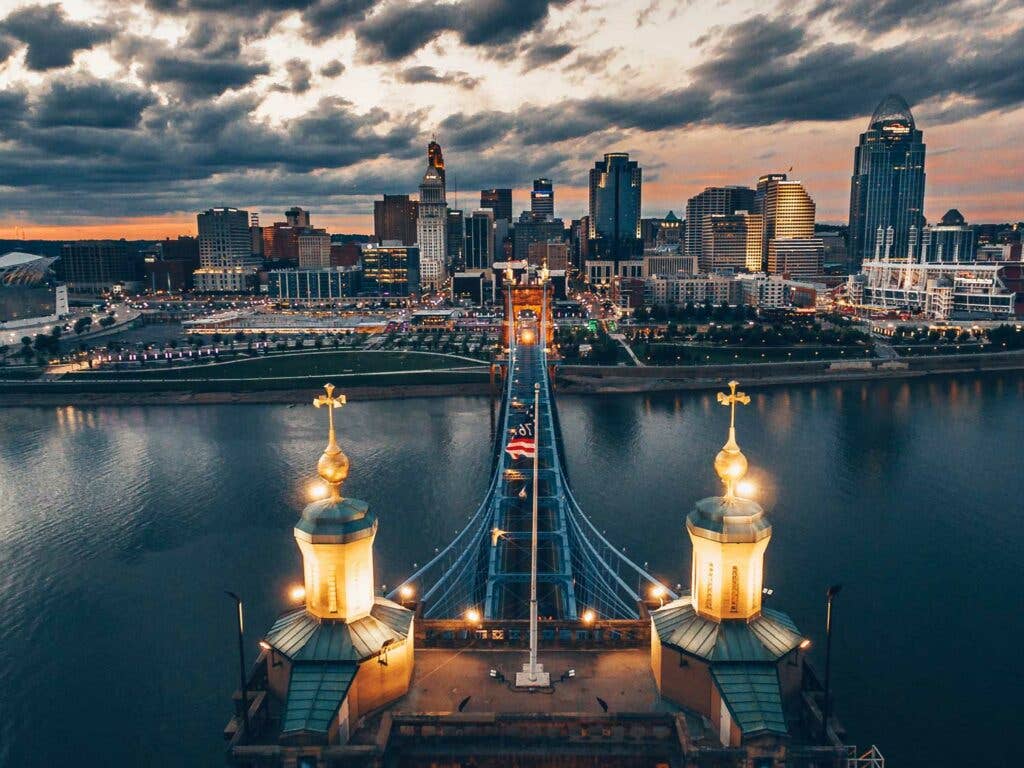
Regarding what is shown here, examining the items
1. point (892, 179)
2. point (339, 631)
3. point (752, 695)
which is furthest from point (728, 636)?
point (892, 179)

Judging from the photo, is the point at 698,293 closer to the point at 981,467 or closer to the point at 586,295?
the point at 586,295

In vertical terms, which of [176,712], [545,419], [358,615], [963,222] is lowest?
[176,712]

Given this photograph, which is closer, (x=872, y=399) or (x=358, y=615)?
(x=358, y=615)

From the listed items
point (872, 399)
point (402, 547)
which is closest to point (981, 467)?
point (872, 399)

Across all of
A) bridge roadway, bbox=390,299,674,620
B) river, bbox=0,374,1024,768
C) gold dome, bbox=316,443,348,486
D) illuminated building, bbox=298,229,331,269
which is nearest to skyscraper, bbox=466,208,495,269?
illuminated building, bbox=298,229,331,269

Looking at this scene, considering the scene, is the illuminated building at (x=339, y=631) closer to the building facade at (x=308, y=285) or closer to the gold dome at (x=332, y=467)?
the gold dome at (x=332, y=467)

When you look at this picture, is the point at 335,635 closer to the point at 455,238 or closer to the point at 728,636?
the point at 728,636
